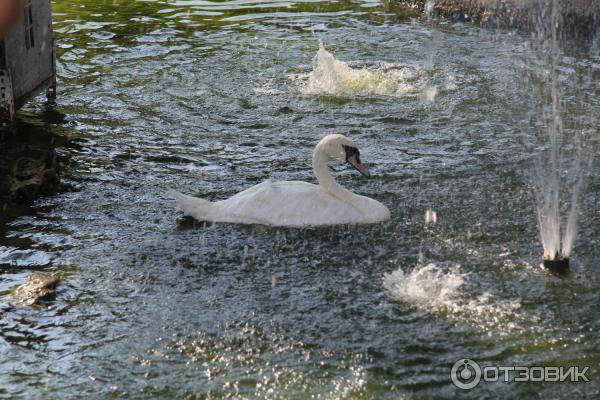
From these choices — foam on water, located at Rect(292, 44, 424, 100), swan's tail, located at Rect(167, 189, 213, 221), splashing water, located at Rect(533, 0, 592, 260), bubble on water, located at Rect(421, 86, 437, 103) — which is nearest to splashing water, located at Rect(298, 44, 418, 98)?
foam on water, located at Rect(292, 44, 424, 100)

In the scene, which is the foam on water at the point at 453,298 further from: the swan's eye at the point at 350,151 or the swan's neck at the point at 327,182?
the swan's eye at the point at 350,151

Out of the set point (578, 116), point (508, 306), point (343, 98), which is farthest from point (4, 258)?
point (578, 116)

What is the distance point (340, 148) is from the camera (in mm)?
8617

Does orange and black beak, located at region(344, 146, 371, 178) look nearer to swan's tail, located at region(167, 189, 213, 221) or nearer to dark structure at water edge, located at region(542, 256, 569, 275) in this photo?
swan's tail, located at region(167, 189, 213, 221)

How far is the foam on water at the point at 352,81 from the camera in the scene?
12.4m

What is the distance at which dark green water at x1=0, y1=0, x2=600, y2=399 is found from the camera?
231 inches

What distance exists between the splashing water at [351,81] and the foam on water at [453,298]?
5.50 metres

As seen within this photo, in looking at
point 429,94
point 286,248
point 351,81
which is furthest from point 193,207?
point 351,81

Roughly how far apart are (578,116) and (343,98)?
3.02 meters

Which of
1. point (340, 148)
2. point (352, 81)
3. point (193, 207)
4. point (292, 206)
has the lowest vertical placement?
point (193, 207)

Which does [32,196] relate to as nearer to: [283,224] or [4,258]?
[4,258]

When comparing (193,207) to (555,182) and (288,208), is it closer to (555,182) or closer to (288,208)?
(288,208)

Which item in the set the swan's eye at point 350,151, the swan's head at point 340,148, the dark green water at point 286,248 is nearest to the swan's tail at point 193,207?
the dark green water at point 286,248

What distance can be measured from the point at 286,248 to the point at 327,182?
97 cm
